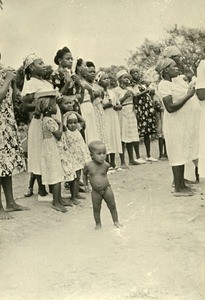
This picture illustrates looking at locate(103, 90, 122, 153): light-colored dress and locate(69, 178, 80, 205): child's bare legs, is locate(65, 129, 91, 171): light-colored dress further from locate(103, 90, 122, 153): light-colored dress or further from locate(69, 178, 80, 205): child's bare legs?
locate(103, 90, 122, 153): light-colored dress

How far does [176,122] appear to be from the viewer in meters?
6.20

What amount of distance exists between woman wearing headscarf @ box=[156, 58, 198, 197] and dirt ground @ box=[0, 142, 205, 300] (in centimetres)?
46

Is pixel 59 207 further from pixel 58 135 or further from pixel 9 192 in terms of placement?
pixel 58 135

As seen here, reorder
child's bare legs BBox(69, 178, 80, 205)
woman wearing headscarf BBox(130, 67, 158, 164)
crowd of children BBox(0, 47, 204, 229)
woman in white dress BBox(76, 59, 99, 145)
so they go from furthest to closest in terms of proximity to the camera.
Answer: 1. woman wearing headscarf BBox(130, 67, 158, 164)
2. woman in white dress BBox(76, 59, 99, 145)
3. child's bare legs BBox(69, 178, 80, 205)
4. crowd of children BBox(0, 47, 204, 229)

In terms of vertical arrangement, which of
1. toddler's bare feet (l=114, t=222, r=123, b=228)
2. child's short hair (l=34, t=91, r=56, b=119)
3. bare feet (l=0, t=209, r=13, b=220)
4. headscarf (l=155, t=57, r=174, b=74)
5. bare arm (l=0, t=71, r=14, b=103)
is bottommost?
toddler's bare feet (l=114, t=222, r=123, b=228)

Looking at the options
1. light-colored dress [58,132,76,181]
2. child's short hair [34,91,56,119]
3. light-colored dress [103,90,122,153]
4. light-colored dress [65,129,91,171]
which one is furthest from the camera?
light-colored dress [103,90,122,153]

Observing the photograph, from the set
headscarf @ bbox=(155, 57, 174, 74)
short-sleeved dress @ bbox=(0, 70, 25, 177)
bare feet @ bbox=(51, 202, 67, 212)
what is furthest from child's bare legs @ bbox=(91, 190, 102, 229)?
headscarf @ bbox=(155, 57, 174, 74)

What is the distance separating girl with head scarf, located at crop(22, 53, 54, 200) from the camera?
588 centimetres

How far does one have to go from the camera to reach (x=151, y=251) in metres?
4.00

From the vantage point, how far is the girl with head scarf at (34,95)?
5.88 meters

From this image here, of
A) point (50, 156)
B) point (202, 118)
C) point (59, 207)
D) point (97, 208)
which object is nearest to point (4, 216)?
point (59, 207)

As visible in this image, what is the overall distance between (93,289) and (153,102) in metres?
7.16

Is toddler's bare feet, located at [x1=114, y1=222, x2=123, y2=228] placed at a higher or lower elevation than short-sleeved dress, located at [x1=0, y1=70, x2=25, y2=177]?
lower

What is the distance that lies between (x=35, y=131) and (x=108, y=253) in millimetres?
2471
